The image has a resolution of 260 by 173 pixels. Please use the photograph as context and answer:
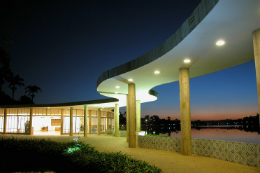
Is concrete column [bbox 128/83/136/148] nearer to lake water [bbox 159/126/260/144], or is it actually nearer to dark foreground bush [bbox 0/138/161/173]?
dark foreground bush [bbox 0/138/161/173]

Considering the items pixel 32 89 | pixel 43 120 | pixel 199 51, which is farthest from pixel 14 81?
pixel 199 51

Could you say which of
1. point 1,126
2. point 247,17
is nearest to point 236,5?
point 247,17

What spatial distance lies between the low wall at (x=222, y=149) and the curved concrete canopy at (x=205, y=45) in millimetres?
3819

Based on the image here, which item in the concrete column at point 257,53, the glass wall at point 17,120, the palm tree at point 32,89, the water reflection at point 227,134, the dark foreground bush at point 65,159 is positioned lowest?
the water reflection at point 227,134

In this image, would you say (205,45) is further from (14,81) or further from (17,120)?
(14,81)

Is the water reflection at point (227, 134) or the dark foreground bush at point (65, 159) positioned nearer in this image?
the dark foreground bush at point (65, 159)

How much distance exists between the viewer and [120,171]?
296 inches

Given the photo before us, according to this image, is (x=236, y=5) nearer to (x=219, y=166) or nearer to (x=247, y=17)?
(x=247, y=17)

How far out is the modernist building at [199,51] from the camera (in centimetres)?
618

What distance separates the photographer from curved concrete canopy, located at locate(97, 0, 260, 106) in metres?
6.03

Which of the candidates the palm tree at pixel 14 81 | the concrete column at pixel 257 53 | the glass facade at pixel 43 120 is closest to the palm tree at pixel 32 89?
the palm tree at pixel 14 81

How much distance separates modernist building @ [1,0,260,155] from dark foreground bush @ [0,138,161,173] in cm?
425

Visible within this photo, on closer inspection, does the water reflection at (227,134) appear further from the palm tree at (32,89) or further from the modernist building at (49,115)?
the palm tree at (32,89)

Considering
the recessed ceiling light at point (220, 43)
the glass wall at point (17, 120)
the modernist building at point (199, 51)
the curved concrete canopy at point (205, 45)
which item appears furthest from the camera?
the glass wall at point (17, 120)
